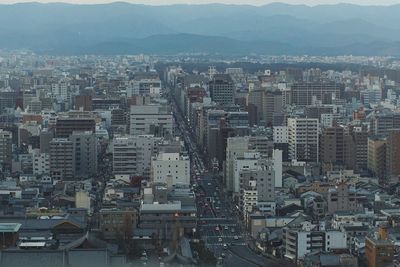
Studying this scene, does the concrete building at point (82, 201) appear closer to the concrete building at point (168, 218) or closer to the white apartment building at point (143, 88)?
the concrete building at point (168, 218)

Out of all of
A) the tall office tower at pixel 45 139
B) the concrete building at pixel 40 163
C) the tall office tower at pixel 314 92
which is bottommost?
the concrete building at pixel 40 163

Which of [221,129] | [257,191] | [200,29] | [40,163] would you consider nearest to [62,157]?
[40,163]

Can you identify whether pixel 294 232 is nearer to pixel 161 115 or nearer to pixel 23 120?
pixel 161 115

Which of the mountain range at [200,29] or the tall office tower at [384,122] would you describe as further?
the mountain range at [200,29]

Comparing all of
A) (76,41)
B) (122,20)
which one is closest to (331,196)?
(76,41)

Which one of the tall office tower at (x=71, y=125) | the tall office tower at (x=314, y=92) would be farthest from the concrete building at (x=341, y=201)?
the tall office tower at (x=314, y=92)

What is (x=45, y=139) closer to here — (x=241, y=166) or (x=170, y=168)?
(x=170, y=168)
